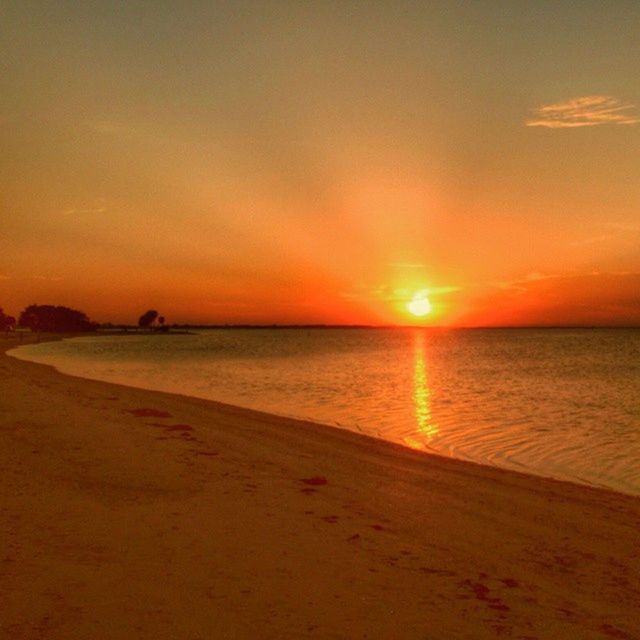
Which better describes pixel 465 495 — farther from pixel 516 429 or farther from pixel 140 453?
pixel 516 429

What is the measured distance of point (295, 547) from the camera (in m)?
6.88

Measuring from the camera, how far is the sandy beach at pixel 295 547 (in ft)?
16.9

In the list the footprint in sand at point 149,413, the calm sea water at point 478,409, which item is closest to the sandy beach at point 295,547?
the calm sea water at point 478,409

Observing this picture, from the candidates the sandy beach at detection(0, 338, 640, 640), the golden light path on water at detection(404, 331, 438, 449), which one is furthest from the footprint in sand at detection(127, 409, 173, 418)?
the golden light path on water at detection(404, 331, 438, 449)

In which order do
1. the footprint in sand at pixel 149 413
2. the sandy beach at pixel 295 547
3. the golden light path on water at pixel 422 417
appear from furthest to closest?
1. the footprint in sand at pixel 149 413
2. the golden light path on water at pixel 422 417
3. the sandy beach at pixel 295 547

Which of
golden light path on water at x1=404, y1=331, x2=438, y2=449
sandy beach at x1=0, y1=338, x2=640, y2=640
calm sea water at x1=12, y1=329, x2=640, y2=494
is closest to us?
sandy beach at x1=0, y1=338, x2=640, y2=640

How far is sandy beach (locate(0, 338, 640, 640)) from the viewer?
5.16 metres

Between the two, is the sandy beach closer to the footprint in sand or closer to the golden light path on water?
the golden light path on water

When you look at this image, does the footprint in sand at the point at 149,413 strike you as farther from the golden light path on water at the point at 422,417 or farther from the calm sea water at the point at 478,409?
the golden light path on water at the point at 422,417

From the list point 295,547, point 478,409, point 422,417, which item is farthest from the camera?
point 478,409

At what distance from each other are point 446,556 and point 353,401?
1915 centimetres

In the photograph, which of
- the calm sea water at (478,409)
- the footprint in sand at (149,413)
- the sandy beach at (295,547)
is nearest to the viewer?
the sandy beach at (295,547)

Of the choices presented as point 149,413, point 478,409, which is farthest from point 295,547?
point 478,409

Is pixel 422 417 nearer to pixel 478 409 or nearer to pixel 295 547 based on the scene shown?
pixel 478 409
